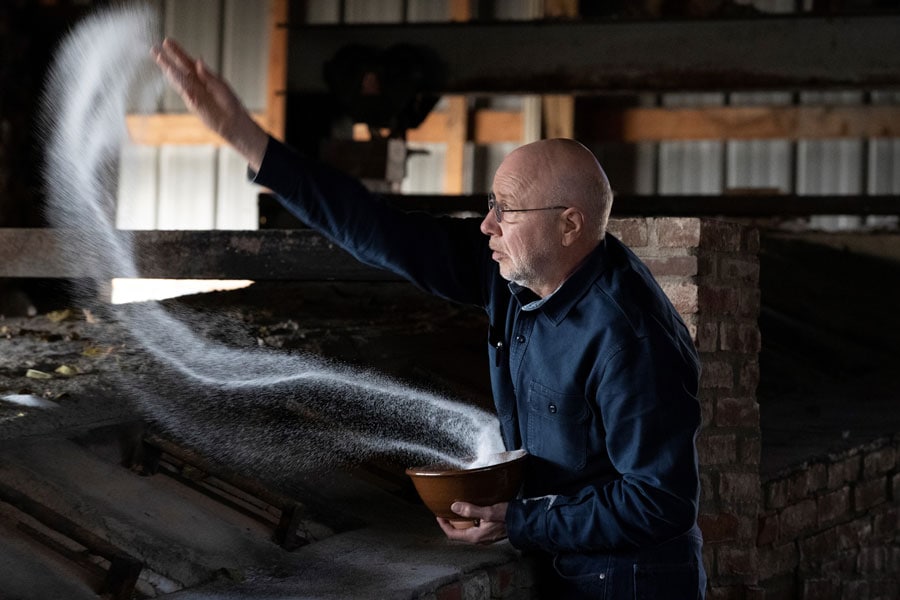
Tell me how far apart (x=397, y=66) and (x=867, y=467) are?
11.3 feet

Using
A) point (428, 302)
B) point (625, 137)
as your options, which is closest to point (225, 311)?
point (428, 302)

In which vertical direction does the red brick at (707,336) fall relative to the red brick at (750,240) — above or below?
below

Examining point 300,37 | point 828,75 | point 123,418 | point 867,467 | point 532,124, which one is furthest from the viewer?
point 532,124

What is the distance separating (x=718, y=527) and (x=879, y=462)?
1.63 m

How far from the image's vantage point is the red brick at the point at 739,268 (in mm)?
3441

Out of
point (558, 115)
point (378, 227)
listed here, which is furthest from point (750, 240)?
point (558, 115)

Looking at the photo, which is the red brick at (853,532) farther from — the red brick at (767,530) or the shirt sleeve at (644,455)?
the shirt sleeve at (644,455)

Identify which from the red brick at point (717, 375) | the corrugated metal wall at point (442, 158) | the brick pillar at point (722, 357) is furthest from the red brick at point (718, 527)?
the corrugated metal wall at point (442, 158)

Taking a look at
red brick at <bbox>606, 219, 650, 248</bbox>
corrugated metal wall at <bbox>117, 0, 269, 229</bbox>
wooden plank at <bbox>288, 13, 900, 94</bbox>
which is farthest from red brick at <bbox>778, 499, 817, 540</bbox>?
corrugated metal wall at <bbox>117, 0, 269, 229</bbox>

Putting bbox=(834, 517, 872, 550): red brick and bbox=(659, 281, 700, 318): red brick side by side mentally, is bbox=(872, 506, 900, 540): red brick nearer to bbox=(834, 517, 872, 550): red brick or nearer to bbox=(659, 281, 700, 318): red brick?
bbox=(834, 517, 872, 550): red brick

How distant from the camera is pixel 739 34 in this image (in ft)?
20.6

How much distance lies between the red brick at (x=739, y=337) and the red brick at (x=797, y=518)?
26.4 inches

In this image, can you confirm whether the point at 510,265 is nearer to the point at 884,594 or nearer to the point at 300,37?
the point at 884,594

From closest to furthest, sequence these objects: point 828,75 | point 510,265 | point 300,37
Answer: point 510,265
point 828,75
point 300,37
